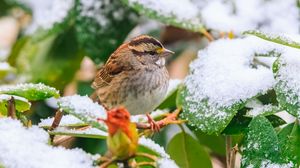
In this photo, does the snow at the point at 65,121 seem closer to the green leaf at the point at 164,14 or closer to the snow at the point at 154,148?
the snow at the point at 154,148

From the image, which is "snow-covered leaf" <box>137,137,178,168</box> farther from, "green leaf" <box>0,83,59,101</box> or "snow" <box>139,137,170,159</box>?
"green leaf" <box>0,83,59,101</box>

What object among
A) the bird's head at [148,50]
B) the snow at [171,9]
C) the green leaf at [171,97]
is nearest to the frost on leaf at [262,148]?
the green leaf at [171,97]

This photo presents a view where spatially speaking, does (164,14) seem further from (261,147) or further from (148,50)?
(261,147)

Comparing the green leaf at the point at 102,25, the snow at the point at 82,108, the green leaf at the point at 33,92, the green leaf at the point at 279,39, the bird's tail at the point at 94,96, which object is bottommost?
the snow at the point at 82,108

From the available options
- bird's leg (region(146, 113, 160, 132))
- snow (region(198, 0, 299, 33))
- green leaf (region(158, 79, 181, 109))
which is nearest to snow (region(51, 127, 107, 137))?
bird's leg (region(146, 113, 160, 132))

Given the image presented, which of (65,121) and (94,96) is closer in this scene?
(65,121)

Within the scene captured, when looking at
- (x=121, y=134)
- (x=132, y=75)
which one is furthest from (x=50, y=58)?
(x=121, y=134)
